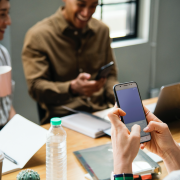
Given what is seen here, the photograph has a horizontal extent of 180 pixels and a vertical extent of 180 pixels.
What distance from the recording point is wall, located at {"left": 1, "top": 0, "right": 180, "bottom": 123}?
2.36 m

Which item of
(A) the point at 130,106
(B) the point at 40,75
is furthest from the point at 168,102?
(B) the point at 40,75

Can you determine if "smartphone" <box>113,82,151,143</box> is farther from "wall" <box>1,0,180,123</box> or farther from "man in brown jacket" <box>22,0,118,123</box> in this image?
"wall" <box>1,0,180,123</box>

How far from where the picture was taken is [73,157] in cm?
111

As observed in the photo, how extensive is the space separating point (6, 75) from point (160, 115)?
2.45 feet

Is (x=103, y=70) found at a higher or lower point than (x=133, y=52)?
higher

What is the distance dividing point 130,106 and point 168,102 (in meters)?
0.39

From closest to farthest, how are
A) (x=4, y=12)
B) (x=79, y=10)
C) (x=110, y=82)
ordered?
(x=4, y=12)
(x=79, y=10)
(x=110, y=82)

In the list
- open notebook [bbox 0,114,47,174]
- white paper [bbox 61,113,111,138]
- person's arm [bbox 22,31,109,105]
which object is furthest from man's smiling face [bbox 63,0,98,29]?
open notebook [bbox 0,114,47,174]

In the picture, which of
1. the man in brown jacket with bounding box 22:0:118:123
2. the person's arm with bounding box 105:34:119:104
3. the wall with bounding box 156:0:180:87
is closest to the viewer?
the man in brown jacket with bounding box 22:0:118:123

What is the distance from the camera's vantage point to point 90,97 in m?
1.97

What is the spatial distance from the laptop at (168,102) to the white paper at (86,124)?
26 centimetres

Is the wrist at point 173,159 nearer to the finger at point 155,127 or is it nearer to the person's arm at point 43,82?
the finger at point 155,127

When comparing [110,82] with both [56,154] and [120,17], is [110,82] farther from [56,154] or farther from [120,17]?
[120,17]

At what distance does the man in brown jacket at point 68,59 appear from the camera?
1773 mm
